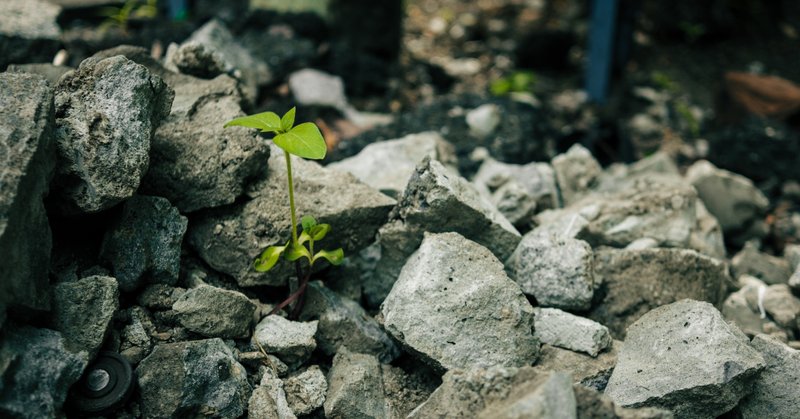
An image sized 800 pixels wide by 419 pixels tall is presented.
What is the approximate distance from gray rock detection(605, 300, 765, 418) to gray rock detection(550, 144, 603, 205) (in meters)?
1.34

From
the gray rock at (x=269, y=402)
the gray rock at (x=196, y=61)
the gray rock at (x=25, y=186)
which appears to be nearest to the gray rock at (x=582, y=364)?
the gray rock at (x=269, y=402)

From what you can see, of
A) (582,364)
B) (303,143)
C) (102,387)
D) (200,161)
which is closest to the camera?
(102,387)

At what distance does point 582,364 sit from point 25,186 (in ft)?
6.06

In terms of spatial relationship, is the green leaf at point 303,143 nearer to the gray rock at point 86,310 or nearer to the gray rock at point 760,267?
the gray rock at point 86,310

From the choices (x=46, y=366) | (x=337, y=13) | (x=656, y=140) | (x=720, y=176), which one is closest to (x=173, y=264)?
(x=46, y=366)

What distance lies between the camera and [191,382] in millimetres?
2279

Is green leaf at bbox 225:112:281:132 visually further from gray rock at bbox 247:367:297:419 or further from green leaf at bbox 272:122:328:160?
gray rock at bbox 247:367:297:419

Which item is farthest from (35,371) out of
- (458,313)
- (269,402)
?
(458,313)

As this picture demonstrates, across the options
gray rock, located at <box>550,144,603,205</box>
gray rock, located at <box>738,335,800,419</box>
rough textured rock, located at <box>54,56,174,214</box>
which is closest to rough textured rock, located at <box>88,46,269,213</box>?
rough textured rock, located at <box>54,56,174,214</box>

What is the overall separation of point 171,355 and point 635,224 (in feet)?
6.66

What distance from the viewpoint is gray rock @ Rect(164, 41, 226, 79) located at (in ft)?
10.6

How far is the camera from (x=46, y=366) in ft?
6.72

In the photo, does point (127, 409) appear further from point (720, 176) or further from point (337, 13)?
point (337, 13)

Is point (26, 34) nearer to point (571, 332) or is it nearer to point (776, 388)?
point (571, 332)
